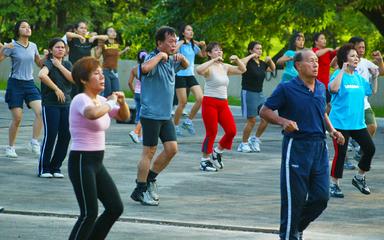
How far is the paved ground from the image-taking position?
10.4 m

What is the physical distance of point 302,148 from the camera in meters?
9.48

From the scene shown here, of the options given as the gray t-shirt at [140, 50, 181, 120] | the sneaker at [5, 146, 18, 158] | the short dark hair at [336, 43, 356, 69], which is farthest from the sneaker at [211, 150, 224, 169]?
the gray t-shirt at [140, 50, 181, 120]

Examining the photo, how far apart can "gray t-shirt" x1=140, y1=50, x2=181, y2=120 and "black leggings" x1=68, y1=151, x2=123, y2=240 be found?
3429 mm

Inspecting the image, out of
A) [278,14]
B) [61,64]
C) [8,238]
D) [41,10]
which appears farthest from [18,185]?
[41,10]

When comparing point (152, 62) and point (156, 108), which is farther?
point (156, 108)

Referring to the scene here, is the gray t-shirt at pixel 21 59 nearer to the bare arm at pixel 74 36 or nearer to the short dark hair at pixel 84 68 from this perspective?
the bare arm at pixel 74 36

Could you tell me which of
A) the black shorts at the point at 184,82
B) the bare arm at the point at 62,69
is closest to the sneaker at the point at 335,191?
the bare arm at the point at 62,69

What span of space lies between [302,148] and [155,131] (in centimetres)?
285

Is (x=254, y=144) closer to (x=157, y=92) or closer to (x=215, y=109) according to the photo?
(x=215, y=109)

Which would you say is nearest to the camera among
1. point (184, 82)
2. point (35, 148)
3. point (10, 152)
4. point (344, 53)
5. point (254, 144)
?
point (344, 53)

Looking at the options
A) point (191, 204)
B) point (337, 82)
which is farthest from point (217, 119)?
point (191, 204)

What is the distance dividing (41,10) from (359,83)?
98.7ft

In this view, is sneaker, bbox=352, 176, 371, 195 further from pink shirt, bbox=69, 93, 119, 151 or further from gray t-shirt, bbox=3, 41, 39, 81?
pink shirt, bbox=69, 93, 119, 151

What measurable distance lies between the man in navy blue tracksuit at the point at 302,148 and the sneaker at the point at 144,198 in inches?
104
